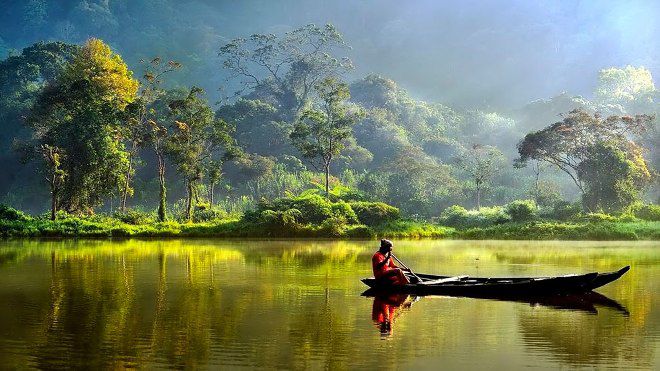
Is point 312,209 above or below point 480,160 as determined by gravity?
below

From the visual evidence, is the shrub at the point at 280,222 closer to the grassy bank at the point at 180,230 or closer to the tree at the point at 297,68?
the grassy bank at the point at 180,230

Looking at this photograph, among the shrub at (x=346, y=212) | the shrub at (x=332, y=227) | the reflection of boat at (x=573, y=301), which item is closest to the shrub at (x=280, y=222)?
the shrub at (x=332, y=227)

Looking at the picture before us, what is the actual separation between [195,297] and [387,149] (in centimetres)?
A: 5339

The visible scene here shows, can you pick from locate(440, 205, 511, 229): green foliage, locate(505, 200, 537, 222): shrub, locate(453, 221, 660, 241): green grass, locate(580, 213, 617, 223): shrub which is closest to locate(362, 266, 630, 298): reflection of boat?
locate(453, 221, 660, 241): green grass

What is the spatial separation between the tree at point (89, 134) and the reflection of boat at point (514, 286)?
30.8 m

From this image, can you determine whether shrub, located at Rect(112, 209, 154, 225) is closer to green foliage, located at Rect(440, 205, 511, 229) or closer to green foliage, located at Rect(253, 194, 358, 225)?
green foliage, located at Rect(253, 194, 358, 225)

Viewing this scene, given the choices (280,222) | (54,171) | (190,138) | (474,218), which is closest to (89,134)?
(54,171)

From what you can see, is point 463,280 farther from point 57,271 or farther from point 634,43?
point 634,43

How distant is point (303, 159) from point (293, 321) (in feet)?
166

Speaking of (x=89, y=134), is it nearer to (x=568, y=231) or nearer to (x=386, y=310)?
(x=568, y=231)

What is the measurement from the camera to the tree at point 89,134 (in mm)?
42281

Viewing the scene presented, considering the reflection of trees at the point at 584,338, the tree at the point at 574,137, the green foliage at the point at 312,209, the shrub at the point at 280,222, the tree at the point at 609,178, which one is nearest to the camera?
the reflection of trees at the point at 584,338

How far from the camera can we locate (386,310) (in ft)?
42.9

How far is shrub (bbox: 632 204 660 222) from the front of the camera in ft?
141
